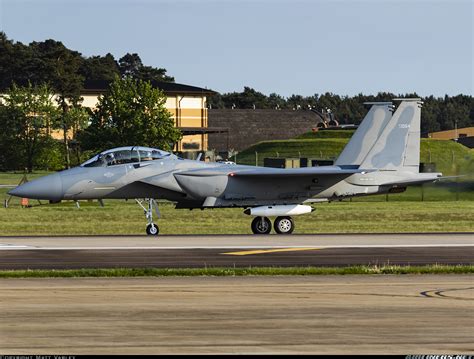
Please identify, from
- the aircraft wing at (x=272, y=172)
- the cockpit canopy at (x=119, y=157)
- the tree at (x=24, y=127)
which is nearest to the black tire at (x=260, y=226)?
the aircraft wing at (x=272, y=172)

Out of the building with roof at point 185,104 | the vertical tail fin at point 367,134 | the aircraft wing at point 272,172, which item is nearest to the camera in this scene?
the aircraft wing at point 272,172

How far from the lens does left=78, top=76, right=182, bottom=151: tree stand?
77.1 m

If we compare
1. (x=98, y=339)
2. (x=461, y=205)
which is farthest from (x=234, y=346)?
(x=461, y=205)

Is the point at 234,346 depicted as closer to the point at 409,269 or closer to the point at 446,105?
the point at 409,269

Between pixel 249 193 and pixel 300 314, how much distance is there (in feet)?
59.8

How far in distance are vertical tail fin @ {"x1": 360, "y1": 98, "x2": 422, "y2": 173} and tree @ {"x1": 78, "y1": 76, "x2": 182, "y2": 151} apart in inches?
1670

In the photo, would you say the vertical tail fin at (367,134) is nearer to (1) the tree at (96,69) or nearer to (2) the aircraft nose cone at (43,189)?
(2) the aircraft nose cone at (43,189)

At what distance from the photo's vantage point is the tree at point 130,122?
77125mm

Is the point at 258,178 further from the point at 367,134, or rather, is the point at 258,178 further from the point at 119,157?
the point at 119,157

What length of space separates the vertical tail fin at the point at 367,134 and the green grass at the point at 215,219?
137 inches

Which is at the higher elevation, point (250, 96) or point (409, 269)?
point (250, 96)

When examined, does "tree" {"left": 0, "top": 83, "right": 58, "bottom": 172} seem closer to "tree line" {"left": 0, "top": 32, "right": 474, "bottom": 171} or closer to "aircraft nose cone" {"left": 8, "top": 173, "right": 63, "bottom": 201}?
"tree line" {"left": 0, "top": 32, "right": 474, "bottom": 171}

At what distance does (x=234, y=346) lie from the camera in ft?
46.4

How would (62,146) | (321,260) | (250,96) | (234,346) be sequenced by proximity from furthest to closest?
(250,96)
(62,146)
(321,260)
(234,346)
